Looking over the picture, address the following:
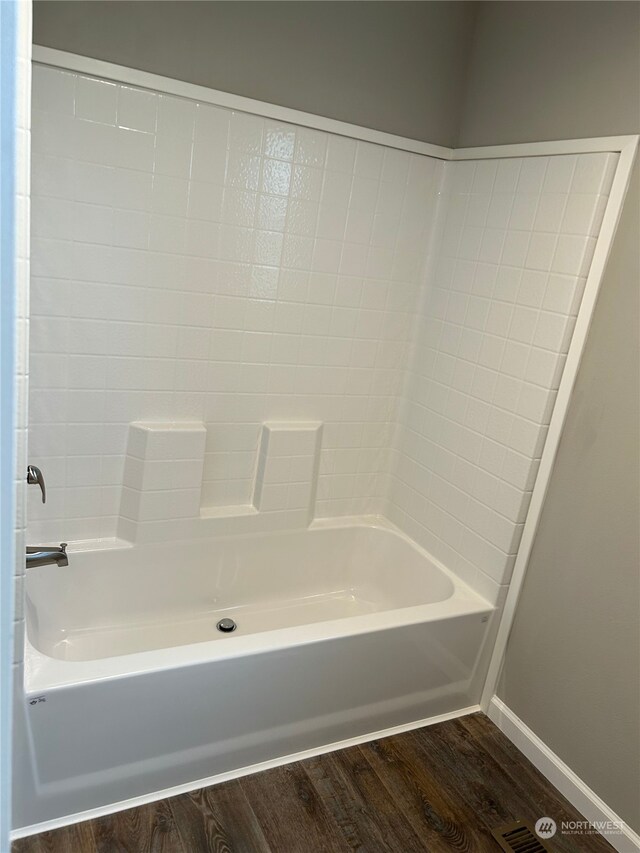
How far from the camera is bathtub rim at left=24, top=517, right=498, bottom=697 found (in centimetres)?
163

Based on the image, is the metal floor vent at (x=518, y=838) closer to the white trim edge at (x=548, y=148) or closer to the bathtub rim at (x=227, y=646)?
the bathtub rim at (x=227, y=646)

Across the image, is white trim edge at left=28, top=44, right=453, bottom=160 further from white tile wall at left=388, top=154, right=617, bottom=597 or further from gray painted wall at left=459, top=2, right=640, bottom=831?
gray painted wall at left=459, top=2, right=640, bottom=831

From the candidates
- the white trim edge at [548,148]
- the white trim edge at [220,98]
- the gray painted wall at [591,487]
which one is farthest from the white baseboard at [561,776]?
the white trim edge at [220,98]

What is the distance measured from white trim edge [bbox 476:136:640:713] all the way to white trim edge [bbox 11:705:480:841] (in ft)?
0.89

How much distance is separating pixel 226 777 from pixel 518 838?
2.93 ft

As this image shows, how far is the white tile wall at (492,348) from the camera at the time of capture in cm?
199

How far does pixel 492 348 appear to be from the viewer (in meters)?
2.26

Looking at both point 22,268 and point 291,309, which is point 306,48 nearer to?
point 291,309

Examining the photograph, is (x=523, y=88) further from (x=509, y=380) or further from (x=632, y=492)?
(x=632, y=492)

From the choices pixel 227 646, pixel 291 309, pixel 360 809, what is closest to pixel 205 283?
pixel 291 309

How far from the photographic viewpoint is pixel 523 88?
2152 mm

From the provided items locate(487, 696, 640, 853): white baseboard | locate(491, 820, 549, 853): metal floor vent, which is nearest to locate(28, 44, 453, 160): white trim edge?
locate(487, 696, 640, 853): white baseboard

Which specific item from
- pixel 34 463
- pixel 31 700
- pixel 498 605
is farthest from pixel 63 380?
pixel 498 605

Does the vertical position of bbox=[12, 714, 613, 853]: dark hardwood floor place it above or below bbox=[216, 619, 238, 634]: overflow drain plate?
below
